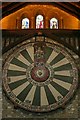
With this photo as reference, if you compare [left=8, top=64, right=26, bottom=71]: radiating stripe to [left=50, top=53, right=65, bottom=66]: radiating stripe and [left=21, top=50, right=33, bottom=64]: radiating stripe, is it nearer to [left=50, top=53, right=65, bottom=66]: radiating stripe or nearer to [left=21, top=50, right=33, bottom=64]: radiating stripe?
[left=21, top=50, right=33, bottom=64]: radiating stripe

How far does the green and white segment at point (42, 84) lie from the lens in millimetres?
8906

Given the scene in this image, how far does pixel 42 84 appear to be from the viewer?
905 cm

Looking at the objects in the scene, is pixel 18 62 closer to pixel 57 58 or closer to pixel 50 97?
pixel 57 58

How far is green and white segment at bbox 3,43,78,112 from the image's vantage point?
8.91 metres

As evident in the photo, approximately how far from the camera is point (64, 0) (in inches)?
366

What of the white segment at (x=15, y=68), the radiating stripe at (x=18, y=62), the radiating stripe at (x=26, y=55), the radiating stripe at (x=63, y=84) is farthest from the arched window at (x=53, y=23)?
the radiating stripe at (x=63, y=84)

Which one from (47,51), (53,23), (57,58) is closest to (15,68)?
(47,51)

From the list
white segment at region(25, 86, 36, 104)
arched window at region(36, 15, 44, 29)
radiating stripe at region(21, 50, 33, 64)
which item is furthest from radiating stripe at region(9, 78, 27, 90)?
arched window at region(36, 15, 44, 29)

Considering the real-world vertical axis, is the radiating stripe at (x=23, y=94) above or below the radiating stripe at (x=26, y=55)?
below

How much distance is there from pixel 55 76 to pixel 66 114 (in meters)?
0.95

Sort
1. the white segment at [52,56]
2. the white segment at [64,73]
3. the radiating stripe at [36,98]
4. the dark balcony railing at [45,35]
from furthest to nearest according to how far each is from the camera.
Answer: the dark balcony railing at [45,35]
the white segment at [52,56]
the white segment at [64,73]
the radiating stripe at [36,98]

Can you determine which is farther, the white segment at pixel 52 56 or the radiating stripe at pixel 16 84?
the white segment at pixel 52 56

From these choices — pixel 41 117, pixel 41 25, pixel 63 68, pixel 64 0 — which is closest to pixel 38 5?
pixel 41 25

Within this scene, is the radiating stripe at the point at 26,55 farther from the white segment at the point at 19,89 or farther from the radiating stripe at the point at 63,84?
the radiating stripe at the point at 63,84
